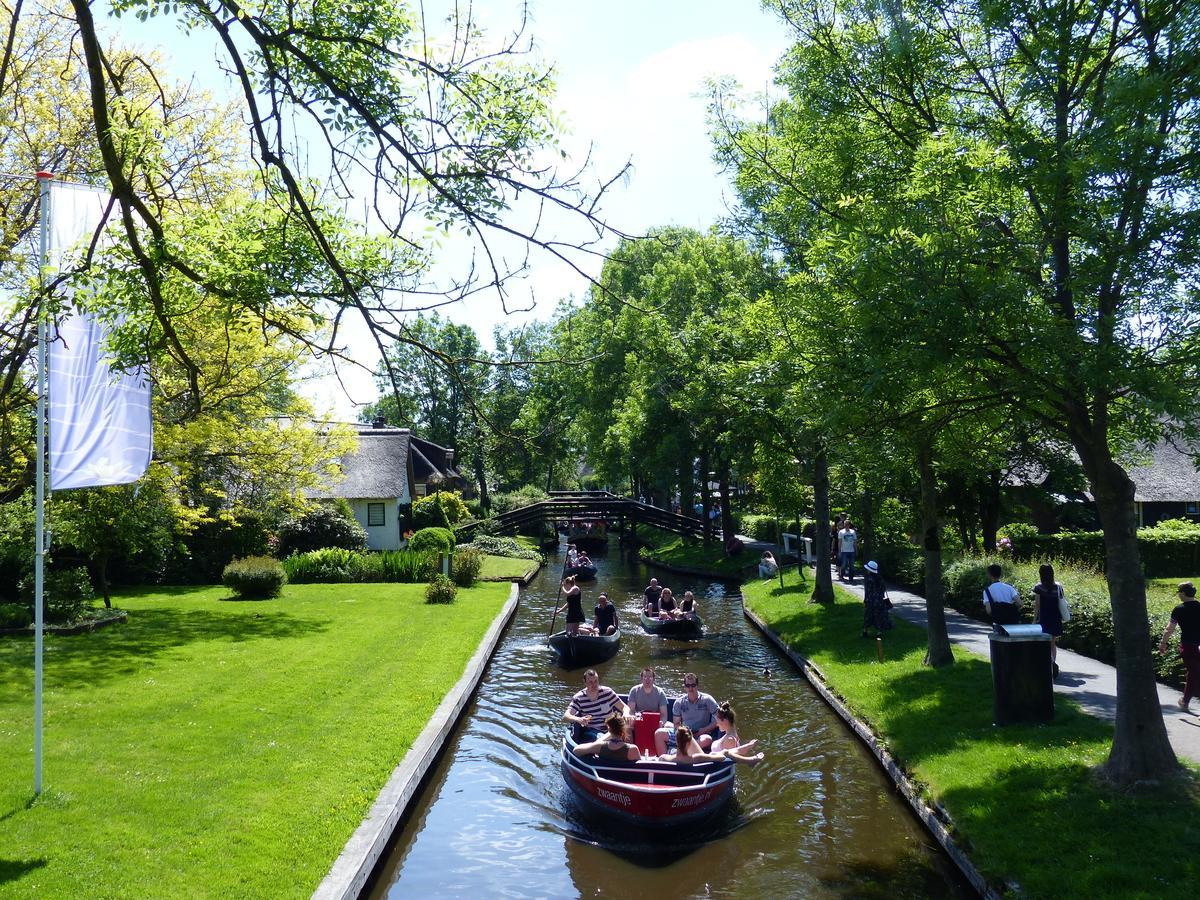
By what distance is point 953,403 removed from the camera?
11.0 m

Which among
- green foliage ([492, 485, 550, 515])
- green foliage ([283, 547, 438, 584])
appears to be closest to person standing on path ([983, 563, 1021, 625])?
green foliage ([283, 547, 438, 584])

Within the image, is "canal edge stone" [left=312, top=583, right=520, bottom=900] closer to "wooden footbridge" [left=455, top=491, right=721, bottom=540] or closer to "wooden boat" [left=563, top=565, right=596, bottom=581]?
"wooden boat" [left=563, top=565, right=596, bottom=581]

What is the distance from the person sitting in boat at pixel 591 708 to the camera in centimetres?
1401

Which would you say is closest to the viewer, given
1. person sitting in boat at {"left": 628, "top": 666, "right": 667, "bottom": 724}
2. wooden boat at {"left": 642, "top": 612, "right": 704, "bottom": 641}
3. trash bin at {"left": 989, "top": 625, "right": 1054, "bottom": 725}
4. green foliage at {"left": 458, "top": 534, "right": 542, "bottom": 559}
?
trash bin at {"left": 989, "top": 625, "right": 1054, "bottom": 725}

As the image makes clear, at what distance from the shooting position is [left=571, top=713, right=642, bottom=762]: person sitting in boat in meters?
12.3

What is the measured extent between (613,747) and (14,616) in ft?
46.7

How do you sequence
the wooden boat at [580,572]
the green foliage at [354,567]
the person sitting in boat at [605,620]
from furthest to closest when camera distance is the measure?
1. the wooden boat at [580,572]
2. the green foliage at [354,567]
3. the person sitting in boat at [605,620]

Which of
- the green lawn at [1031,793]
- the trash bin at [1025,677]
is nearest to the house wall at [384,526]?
the green lawn at [1031,793]

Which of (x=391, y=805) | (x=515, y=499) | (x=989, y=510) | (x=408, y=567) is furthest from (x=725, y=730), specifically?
(x=515, y=499)

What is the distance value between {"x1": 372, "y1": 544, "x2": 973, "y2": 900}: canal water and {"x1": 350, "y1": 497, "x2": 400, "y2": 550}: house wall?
80.5ft

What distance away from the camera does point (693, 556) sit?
44.2 m

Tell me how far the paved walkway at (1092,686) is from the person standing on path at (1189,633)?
441 mm

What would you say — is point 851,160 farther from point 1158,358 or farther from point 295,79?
point 295,79

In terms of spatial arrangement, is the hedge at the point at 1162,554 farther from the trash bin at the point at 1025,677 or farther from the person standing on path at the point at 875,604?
the trash bin at the point at 1025,677
